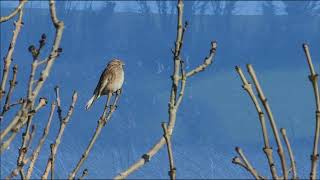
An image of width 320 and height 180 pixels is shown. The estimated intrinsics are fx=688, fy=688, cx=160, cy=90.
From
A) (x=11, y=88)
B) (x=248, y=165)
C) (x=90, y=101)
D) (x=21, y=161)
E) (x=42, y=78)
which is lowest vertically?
(x=248, y=165)

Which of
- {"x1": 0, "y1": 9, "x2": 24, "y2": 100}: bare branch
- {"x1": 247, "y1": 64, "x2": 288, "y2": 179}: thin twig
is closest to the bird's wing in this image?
{"x1": 0, "y1": 9, "x2": 24, "y2": 100}: bare branch

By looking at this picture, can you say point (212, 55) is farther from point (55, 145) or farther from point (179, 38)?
point (55, 145)

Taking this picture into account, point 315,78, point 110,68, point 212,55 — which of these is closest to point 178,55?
point 212,55

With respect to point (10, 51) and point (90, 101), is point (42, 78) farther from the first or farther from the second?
point (90, 101)

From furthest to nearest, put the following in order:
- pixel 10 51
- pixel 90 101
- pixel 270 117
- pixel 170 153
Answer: pixel 90 101, pixel 10 51, pixel 170 153, pixel 270 117

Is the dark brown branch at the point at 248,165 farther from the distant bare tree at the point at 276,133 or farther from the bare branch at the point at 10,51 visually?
the bare branch at the point at 10,51

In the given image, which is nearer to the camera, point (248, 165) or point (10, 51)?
point (248, 165)

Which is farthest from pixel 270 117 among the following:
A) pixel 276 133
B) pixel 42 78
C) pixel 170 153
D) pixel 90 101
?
pixel 90 101

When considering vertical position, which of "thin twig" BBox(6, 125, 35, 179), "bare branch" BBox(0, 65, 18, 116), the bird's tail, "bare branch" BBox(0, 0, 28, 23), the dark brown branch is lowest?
the dark brown branch

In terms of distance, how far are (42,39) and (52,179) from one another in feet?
2.47

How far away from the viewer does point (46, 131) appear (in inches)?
154

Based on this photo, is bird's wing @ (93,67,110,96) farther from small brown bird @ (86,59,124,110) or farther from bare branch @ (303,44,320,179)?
bare branch @ (303,44,320,179)

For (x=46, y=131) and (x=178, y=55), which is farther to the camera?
(x=46, y=131)

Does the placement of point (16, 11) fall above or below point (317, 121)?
above
